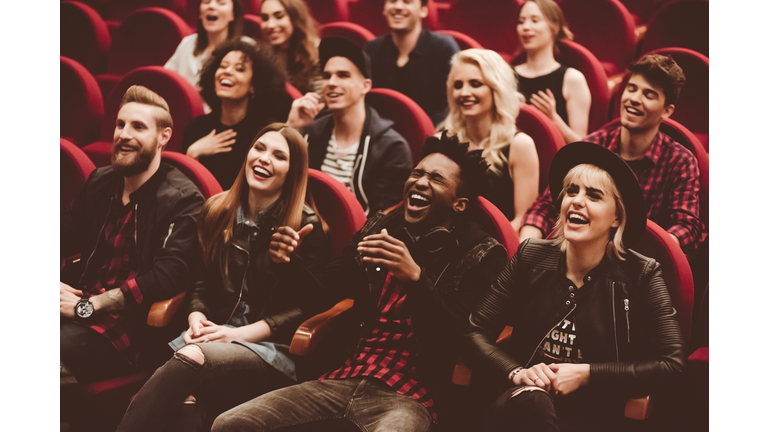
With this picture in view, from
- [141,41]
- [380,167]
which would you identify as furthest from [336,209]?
[141,41]

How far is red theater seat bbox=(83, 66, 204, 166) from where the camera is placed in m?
1.29

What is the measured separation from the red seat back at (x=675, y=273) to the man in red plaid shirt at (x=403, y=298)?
181mm

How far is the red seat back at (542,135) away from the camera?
1094mm

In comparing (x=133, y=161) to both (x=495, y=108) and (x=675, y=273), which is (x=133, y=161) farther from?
(x=675, y=273)

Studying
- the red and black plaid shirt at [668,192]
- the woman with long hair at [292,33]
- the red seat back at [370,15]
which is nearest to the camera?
the red and black plaid shirt at [668,192]

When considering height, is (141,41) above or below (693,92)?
above

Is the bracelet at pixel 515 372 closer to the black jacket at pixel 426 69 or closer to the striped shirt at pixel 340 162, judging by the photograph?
the striped shirt at pixel 340 162

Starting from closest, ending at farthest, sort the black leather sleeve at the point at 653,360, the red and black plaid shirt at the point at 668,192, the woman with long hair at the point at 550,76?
the black leather sleeve at the point at 653,360 → the red and black plaid shirt at the point at 668,192 → the woman with long hair at the point at 550,76

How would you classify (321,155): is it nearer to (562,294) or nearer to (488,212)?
(488,212)

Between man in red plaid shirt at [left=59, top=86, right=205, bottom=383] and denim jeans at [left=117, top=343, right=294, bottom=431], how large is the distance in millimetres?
161

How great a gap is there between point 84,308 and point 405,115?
2.06 ft

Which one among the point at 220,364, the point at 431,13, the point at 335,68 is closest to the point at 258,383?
the point at 220,364

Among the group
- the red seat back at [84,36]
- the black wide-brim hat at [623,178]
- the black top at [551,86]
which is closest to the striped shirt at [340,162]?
the black top at [551,86]

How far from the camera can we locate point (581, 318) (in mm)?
755
